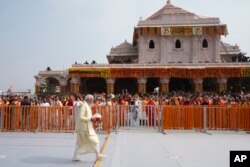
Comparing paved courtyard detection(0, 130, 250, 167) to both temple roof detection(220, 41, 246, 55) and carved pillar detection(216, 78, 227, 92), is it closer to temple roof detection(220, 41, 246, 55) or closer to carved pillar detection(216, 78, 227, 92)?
carved pillar detection(216, 78, 227, 92)

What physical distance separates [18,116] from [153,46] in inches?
1441

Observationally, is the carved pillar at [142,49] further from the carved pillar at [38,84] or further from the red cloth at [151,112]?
the red cloth at [151,112]

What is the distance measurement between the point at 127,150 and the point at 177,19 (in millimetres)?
39958

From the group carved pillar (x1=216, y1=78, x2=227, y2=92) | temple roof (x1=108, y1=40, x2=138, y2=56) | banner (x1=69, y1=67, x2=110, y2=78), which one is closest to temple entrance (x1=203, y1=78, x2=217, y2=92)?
carved pillar (x1=216, y1=78, x2=227, y2=92)

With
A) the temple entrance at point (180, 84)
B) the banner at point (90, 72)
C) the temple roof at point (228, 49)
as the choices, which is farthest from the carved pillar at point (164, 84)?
the temple roof at point (228, 49)

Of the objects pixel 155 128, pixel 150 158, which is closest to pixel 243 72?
pixel 155 128


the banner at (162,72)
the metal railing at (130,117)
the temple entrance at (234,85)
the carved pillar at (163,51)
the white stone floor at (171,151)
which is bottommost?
the white stone floor at (171,151)

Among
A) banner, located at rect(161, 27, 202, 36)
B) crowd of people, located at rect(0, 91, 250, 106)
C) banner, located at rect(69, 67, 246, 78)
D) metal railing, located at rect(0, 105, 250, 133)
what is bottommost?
metal railing, located at rect(0, 105, 250, 133)

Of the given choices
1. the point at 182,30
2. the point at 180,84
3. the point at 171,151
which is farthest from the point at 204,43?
the point at 171,151

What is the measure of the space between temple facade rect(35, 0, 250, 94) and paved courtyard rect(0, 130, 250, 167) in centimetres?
2513

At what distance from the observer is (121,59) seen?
177ft

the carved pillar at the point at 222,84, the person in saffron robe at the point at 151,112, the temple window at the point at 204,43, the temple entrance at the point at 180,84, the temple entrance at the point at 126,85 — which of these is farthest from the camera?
the temple window at the point at 204,43

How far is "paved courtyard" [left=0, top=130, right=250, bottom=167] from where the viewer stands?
24.5 ft

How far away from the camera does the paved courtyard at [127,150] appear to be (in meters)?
7.46
